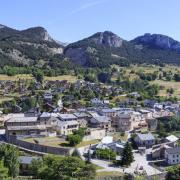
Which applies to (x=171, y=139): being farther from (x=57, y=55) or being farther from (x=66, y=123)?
(x=57, y=55)

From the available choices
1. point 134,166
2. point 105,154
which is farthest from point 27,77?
point 134,166

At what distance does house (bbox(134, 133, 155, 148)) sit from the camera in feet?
187

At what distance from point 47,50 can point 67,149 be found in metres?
124

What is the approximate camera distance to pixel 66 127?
201 ft

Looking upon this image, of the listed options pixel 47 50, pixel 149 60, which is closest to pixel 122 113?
pixel 47 50

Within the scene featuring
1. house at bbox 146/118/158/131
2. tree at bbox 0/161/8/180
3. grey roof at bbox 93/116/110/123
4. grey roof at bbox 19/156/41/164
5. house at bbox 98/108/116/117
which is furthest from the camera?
house at bbox 98/108/116/117

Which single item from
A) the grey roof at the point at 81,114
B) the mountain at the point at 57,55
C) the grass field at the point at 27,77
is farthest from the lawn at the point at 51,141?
the mountain at the point at 57,55

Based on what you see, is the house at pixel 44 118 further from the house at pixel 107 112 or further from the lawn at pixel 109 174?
the lawn at pixel 109 174

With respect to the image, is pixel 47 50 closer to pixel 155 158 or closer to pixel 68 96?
pixel 68 96

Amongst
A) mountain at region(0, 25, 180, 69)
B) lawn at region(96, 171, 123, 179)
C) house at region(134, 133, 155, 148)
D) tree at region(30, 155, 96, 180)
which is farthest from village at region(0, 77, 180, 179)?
mountain at region(0, 25, 180, 69)

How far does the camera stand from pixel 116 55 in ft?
615

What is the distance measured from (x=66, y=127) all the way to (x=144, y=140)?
37.0 feet

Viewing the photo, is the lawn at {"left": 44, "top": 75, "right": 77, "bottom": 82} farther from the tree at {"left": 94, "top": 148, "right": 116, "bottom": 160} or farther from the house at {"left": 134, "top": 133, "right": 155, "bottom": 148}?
the tree at {"left": 94, "top": 148, "right": 116, "bottom": 160}

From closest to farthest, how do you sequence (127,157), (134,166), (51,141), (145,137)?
(134,166) → (127,157) → (51,141) → (145,137)
